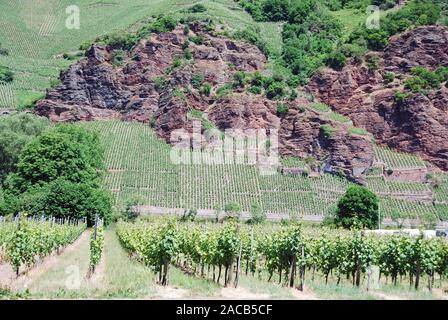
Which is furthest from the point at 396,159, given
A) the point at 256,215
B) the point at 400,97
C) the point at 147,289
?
the point at 147,289

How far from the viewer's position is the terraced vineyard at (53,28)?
11288 centimetres

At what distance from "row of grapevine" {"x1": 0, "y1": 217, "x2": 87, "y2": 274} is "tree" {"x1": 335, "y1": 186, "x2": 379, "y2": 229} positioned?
115 ft

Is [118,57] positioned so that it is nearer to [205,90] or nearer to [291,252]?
[205,90]

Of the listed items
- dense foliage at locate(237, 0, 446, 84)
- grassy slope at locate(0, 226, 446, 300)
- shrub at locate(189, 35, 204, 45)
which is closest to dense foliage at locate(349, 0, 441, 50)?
dense foliage at locate(237, 0, 446, 84)

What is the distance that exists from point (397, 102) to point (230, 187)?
3258 centimetres

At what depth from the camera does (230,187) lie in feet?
260

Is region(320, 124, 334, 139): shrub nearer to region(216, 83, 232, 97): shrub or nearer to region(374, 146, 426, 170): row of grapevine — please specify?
region(374, 146, 426, 170): row of grapevine

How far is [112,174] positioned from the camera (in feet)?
261

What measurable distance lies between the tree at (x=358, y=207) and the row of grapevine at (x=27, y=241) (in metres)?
34.9

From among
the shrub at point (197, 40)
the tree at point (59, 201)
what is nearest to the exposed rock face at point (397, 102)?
the shrub at point (197, 40)

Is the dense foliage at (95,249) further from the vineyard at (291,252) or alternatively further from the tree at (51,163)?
the tree at (51,163)

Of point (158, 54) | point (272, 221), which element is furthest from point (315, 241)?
point (158, 54)

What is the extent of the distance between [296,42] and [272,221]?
62.5m
